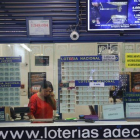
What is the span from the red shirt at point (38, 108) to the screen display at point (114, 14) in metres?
1.68

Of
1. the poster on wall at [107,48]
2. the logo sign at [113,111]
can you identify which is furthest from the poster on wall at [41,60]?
the logo sign at [113,111]

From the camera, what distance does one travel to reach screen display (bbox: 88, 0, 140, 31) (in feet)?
13.1

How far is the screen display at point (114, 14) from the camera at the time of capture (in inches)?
157

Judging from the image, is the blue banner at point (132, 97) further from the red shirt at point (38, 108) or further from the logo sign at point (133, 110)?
the red shirt at point (38, 108)

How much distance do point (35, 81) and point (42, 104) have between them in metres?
0.45

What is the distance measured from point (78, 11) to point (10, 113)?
2.27m

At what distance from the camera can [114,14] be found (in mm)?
4020

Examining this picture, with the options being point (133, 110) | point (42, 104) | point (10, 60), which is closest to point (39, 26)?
point (10, 60)

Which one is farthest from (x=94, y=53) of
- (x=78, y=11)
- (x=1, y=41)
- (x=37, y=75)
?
(x=1, y=41)

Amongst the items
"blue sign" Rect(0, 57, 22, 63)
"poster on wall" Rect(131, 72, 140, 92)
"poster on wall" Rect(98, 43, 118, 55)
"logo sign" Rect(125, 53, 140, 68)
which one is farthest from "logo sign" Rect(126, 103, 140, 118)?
"blue sign" Rect(0, 57, 22, 63)

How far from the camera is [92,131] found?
3.96 m

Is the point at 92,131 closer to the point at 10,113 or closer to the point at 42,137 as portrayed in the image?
the point at 42,137

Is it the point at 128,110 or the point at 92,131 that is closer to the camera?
the point at 92,131

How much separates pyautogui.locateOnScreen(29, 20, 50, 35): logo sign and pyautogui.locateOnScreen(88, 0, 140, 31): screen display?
2.57ft
